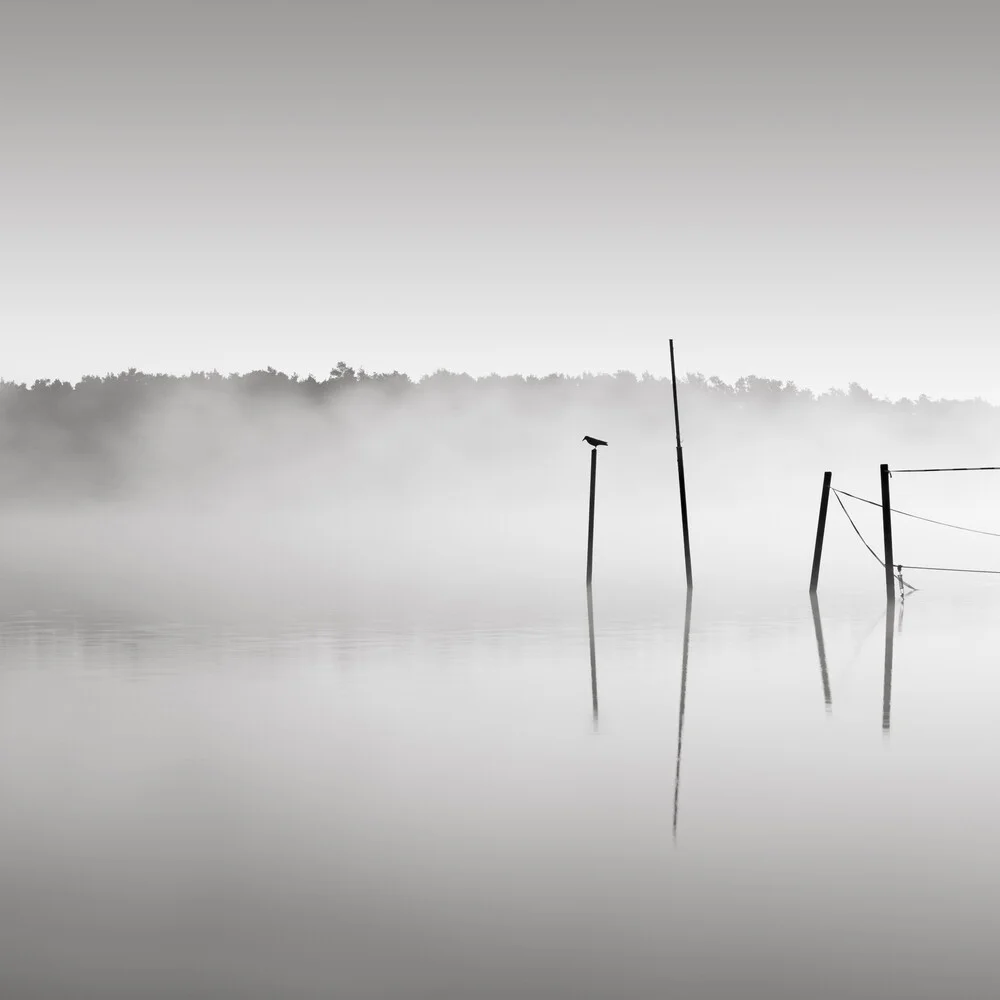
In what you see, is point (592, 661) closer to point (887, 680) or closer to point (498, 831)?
point (887, 680)

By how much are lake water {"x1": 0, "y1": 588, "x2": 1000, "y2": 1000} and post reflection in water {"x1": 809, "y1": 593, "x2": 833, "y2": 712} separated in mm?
151

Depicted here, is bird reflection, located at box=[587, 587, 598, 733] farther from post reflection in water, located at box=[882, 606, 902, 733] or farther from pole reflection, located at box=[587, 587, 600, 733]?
post reflection in water, located at box=[882, 606, 902, 733]

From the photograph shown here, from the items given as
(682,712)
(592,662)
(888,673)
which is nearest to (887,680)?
(888,673)

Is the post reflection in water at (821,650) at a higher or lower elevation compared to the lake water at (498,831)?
lower

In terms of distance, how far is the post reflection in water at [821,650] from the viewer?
17.0 meters

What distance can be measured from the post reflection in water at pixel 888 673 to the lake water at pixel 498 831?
117 millimetres

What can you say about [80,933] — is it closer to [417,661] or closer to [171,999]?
[171,999]

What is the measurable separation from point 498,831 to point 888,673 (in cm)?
1127

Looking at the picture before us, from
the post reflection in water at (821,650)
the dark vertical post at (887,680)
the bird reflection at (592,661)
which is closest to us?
the dark vertical post at (887,680)

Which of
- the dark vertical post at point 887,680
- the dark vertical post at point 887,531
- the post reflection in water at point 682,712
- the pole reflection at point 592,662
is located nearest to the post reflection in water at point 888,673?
the dark vertical post at point 887,680

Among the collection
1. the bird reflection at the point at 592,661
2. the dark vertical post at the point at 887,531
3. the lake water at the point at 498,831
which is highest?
the dark vertical post at the point at 887,531

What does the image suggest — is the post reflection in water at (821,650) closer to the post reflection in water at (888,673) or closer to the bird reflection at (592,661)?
the post reflection in water at (888,673)

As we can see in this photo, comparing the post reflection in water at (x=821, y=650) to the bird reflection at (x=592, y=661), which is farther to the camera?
the post reflection in water at (x=821, y=650)

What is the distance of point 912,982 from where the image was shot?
675 cm
